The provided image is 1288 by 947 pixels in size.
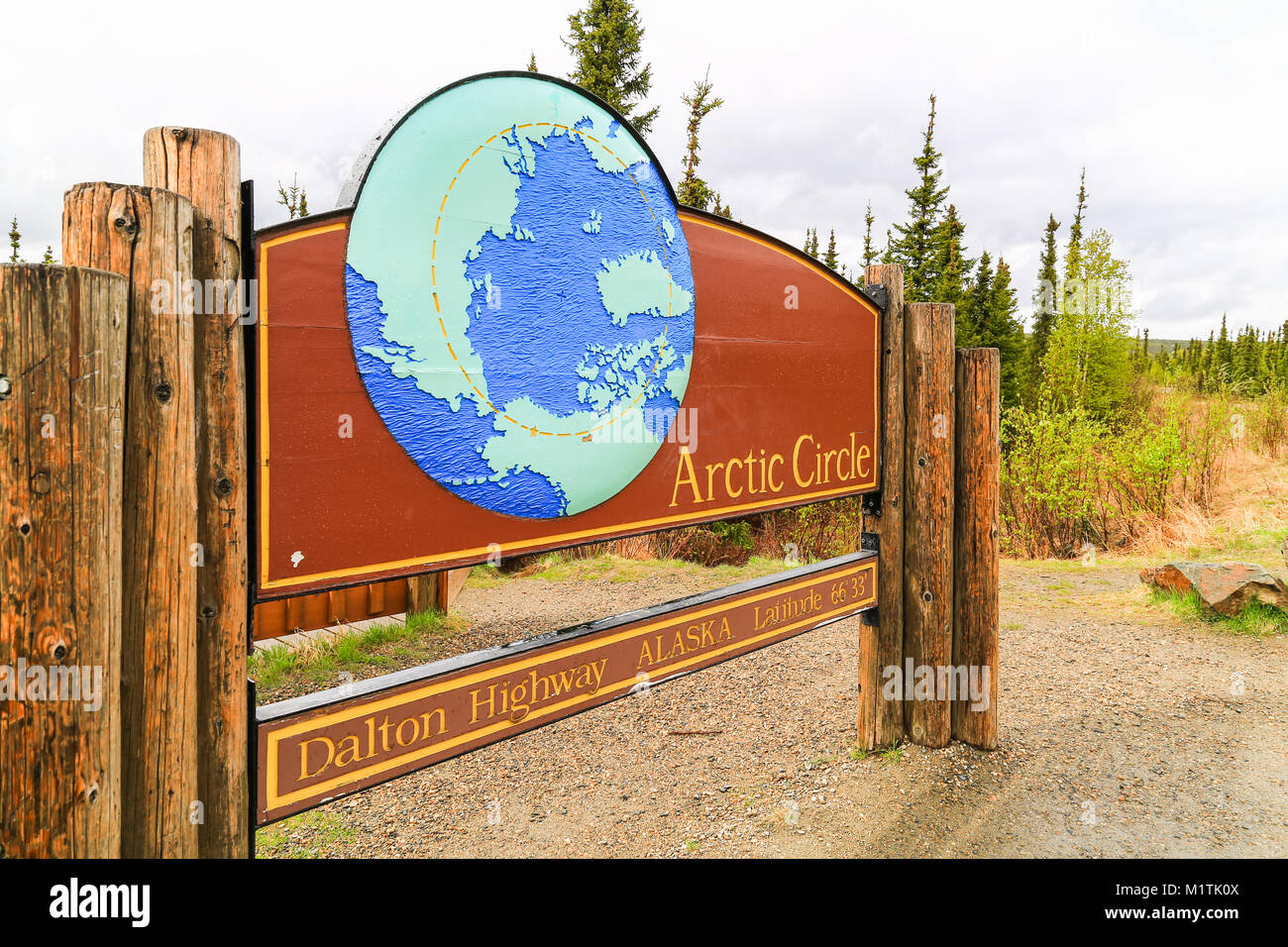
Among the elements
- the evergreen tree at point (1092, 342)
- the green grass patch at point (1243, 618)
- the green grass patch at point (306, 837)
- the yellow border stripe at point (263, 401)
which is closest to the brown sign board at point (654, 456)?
the yellow border stripe at point (263, 401)

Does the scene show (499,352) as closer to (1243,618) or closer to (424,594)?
(424,594)

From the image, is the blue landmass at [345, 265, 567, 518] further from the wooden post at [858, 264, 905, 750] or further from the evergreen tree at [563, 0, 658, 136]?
the evergreen tree at [563, 0, 658, 136]

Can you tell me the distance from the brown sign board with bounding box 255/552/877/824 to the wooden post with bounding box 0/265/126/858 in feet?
1.38

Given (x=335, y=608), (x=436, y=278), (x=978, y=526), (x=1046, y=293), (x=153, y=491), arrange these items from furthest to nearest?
(x=1046, y=293)
(x=335, y=608)
(x=978, y=526)
(x=436, y=278)
(x=153, y=491)

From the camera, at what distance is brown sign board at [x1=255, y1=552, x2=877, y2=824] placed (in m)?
1.96

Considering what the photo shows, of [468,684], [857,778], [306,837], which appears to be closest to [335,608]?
[306,837]

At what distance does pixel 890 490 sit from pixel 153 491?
337 centimetres

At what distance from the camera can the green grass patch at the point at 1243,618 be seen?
6.25 meters

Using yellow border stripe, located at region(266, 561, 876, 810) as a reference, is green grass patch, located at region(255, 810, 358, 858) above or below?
below

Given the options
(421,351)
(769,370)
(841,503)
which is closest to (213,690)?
(421,351)

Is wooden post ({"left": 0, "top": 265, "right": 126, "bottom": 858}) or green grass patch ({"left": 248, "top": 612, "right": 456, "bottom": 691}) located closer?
wooden post ({"left": 0, "top": 265, "right": 126, "bottom": 858})

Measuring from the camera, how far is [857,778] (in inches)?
157

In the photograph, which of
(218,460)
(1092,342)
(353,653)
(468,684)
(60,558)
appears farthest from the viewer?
(1092,342)

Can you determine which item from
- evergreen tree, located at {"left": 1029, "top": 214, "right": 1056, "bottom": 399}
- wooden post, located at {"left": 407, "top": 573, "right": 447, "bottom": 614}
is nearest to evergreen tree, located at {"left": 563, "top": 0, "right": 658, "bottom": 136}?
wooden post, located at {"left": 407, "top": 573, "right": 447, "bottom": 614}
